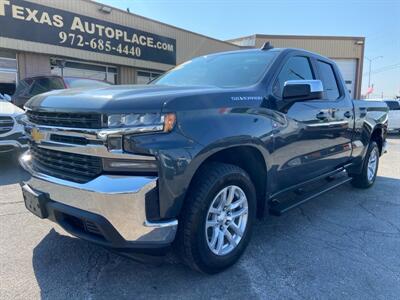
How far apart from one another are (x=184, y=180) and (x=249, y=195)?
33.6 inches

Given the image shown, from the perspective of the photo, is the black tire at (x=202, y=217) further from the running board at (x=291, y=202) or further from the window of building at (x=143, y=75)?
the window of building at (x=143, y=75)

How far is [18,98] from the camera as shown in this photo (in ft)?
27.3

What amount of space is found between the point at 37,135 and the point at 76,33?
37.7ft

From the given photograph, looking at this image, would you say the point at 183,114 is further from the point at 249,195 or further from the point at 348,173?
the point at 348,173

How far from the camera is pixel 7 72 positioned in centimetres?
1174

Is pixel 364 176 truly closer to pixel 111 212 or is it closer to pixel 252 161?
pixel 252 161

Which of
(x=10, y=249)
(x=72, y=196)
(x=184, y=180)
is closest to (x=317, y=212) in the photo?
(x=184, y=180)

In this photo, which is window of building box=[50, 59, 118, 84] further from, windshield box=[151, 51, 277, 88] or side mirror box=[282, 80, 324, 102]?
side mirror box=[282, 80, 324, 102]

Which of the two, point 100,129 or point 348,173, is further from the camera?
point 348,173

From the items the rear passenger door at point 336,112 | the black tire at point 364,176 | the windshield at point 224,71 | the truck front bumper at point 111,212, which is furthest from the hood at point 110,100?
the black tire at point 364,176

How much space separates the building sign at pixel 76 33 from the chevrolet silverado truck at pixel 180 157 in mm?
9964

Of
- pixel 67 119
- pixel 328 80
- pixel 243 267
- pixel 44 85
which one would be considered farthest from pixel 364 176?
pixel 44 85

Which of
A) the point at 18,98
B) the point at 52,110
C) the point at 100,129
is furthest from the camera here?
the point at 18,98

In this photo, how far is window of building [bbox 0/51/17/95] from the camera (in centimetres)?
1162
